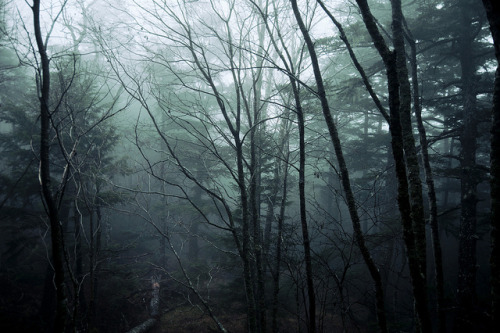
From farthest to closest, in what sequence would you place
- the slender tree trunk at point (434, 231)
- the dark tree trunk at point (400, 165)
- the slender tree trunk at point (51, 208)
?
the slender tree trunk at point (434, 231) < the slender tree trunk at point (51, 208) < the dark tree trunk at point (400, 165)

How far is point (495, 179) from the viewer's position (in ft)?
6.48

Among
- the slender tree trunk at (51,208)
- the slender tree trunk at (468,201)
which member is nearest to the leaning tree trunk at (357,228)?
the slender tree trunk at (51,208)

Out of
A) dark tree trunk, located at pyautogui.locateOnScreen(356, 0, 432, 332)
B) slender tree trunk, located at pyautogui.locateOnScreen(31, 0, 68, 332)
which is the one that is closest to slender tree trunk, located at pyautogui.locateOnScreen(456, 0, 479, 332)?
dark tree trunk, located at pyautogui.locateOnScreen(356, 0, 432, 332)

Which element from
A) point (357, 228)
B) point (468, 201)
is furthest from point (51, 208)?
point (468, 201)

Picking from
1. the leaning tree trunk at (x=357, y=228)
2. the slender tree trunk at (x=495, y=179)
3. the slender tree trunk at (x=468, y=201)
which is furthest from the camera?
the slender tree trunk at (x=468, y=201)

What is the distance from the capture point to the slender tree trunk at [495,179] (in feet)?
6.06

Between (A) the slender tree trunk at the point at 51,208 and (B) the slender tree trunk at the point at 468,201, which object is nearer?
(A) the slender tree trunk at the point at 51,208

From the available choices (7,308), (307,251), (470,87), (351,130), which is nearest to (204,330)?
(7,308)

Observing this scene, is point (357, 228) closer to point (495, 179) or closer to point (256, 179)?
point (495, 179)

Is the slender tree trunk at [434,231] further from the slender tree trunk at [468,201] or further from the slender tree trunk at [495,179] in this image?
the slender tree trunk at [468,201]

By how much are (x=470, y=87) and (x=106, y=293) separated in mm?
17533

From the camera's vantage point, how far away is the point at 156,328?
10.7 metres

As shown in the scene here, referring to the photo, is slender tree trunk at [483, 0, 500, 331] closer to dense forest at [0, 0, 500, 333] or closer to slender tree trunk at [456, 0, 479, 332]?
dense forest at [0, 0, 500, 333]

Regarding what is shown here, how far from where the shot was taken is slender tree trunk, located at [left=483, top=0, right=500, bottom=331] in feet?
6.06
